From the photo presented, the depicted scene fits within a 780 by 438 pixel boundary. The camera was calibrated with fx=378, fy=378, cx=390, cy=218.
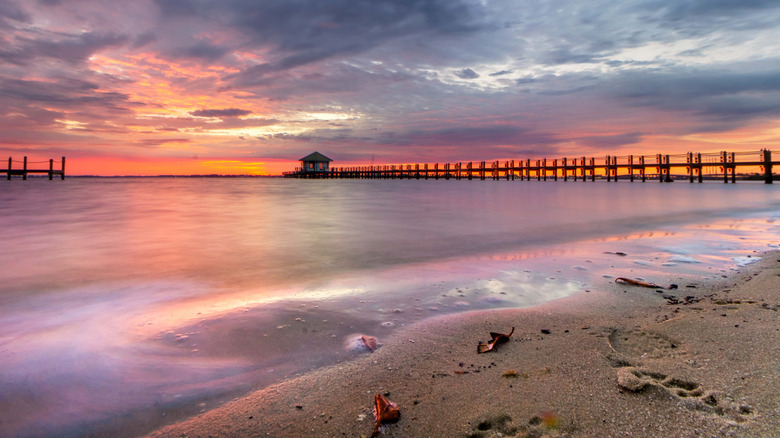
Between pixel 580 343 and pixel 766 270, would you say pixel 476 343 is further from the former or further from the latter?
pixel 766 270

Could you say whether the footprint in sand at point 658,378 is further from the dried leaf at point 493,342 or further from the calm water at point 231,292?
the calm water at point 231,292

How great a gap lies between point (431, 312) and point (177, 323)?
7.38 feet

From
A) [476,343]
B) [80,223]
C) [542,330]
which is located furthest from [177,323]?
[80,223]

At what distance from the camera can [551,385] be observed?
2010 mm

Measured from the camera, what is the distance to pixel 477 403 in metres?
1.90

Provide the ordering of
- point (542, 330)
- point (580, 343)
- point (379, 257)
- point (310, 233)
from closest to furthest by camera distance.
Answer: point (580, 343) → point (542, 330) → point (379, 257) → point (310, 233)

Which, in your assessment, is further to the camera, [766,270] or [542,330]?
[766,270]

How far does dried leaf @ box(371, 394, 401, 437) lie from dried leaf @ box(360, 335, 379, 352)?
0.77 meters

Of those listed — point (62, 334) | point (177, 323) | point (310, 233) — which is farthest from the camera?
point (310, 233)

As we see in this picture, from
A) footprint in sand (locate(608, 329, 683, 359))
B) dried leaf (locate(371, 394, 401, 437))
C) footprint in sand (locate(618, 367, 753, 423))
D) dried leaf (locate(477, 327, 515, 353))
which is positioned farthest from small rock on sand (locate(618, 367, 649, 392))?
dried leaf (locate(371, 394, 401, 437))

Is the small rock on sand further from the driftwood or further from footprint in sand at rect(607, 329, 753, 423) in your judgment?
the driftwood

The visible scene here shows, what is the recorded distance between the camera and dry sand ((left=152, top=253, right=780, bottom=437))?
169cm

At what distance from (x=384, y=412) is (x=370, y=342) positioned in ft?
3.18

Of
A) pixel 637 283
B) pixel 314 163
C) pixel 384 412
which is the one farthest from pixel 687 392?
pixel 314 163
